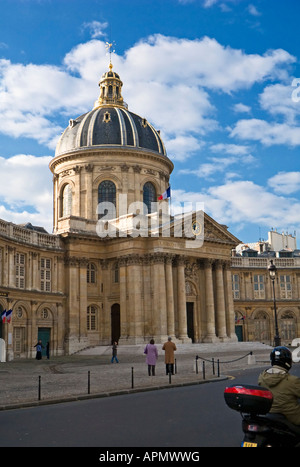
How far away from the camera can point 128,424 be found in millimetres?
11648

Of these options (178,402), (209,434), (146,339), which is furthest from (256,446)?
(146,339)

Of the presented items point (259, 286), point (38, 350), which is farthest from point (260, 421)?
point (259, 286)

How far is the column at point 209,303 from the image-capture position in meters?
51.0

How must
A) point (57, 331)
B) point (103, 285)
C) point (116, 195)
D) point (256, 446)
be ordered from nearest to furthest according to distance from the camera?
point (256, 446) < point (57, 331) < point (103, 285) < point (116, 195)

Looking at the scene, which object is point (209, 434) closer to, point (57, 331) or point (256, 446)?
point (256, 446)

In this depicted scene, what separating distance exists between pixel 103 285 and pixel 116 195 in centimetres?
949

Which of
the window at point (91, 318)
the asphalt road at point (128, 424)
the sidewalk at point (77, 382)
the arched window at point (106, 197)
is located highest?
the arched window at point (106, 197)

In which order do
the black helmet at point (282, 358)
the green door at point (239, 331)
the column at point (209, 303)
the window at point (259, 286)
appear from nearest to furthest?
the black helmet at point (282, 358)
the column at point (209, 303)
the green door at point (239, 331)
the window at point (259, 286)

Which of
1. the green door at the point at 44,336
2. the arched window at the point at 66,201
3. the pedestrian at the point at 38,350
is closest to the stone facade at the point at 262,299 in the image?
the arched window at the point at 66,201

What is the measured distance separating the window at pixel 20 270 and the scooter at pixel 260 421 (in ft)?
121

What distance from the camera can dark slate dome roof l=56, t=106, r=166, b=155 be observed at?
5531 centimetres

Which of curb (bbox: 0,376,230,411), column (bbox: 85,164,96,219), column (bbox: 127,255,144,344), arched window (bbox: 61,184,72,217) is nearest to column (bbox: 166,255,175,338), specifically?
column (bbox: 127,255,144,344)

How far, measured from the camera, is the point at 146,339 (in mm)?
46375

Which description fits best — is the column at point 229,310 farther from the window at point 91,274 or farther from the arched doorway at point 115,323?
the window at point 91,274
